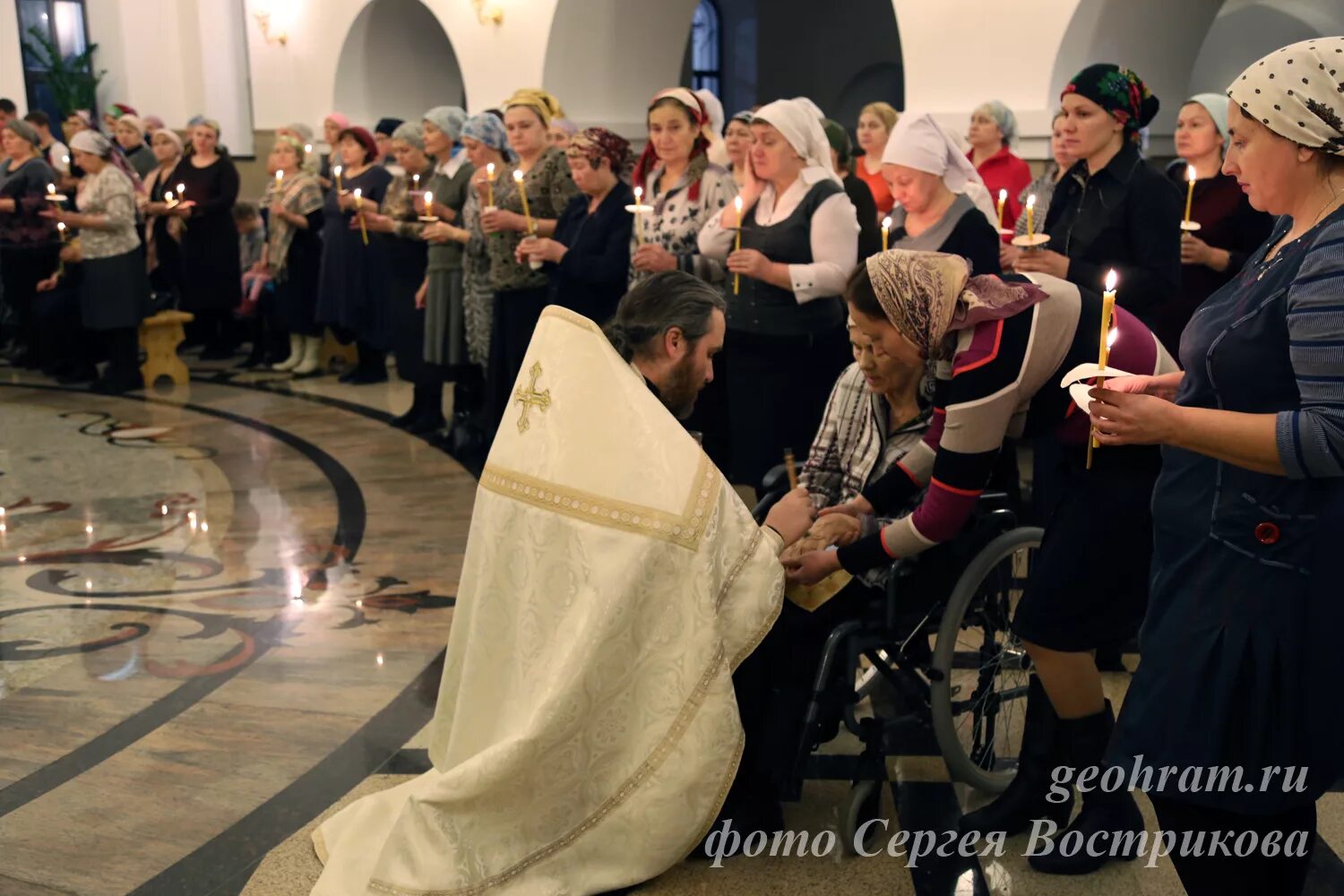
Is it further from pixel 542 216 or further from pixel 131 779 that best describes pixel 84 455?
pixel 131 779

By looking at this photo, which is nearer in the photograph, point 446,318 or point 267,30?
point 446,318

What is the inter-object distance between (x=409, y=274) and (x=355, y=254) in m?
1.00

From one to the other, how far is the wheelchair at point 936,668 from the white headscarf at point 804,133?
5.26ft

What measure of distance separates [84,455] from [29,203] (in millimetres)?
2598

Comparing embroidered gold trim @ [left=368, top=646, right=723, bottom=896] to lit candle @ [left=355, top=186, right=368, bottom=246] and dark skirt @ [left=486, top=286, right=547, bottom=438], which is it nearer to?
dark skirt @ [left=486, top=286, right=547, bottom=438]

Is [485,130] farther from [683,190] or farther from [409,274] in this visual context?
[683,190]

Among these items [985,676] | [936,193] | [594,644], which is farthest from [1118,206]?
[594,644]

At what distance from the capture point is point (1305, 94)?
1.65m

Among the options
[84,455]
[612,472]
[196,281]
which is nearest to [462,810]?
[612,472]

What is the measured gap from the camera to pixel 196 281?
27.9 feet

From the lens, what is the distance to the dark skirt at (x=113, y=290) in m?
7.61

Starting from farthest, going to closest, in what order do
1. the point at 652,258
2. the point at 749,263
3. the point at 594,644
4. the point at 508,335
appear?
the point at 508,335 → the point at 652,258 → the point at 749,263 → the point at 594,644

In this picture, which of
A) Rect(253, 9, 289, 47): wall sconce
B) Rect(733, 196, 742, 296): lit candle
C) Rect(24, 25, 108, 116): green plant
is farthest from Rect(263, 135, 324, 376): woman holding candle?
Rect(24, 25, 108, 116): green plant

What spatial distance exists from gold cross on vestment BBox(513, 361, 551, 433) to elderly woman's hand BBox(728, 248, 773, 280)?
1755mm
